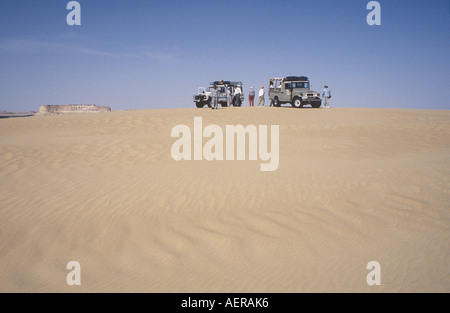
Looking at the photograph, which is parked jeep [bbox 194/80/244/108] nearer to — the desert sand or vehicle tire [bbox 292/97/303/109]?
vehicle tire [bbox 292/97/303/109]

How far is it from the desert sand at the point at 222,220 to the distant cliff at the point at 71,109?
369 feet

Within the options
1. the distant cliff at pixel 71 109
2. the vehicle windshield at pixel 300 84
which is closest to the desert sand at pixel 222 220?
the vehicle windshield at pixel 300 84

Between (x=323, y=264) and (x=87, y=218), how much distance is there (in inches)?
143

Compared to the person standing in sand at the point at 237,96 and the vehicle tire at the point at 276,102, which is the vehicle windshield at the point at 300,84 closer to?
the vehicle tire at the point at 276,102

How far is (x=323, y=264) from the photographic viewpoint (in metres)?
3.44

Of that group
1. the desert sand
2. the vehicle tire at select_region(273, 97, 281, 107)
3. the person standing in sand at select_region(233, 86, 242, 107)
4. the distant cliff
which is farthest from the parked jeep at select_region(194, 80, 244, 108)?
the distant cliff

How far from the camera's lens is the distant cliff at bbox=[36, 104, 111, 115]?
111 meters

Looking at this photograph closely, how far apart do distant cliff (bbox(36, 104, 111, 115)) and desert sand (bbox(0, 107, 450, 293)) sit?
369 ft

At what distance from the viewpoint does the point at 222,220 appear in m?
4.73

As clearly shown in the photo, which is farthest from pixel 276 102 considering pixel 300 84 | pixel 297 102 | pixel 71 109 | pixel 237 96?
pixel 71 109

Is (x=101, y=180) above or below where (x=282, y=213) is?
above
